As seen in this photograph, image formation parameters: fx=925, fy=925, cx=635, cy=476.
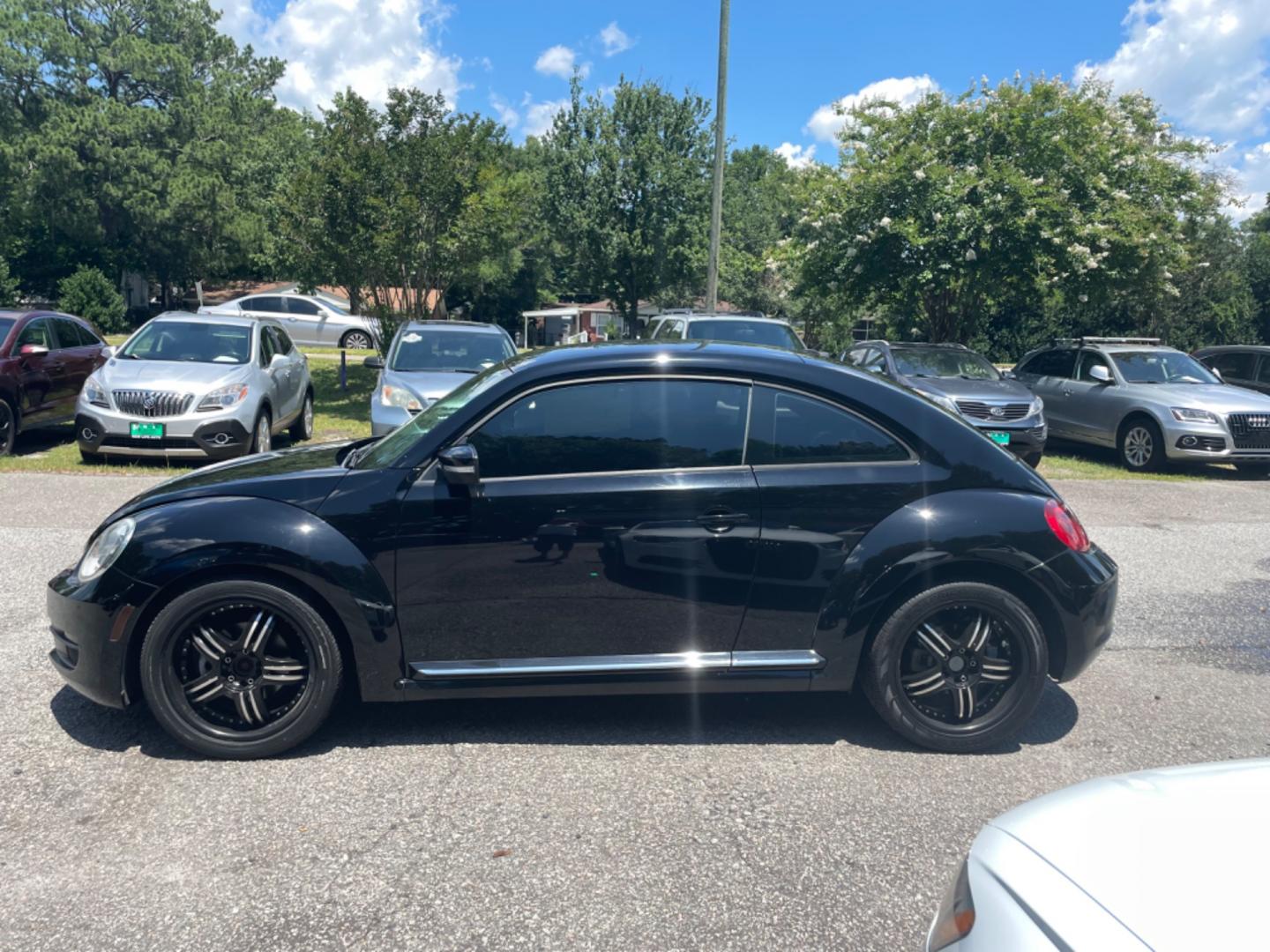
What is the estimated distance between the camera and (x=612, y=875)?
3.01m

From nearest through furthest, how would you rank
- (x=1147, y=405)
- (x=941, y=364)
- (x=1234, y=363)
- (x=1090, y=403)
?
1. (x=1147, y=405)
2. (x=941, y=364)
3. (x=1090, y=403)
4. (x=1234, y=363)

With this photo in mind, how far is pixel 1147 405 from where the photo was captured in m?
12.5

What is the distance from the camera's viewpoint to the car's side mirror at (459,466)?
11.9 feet

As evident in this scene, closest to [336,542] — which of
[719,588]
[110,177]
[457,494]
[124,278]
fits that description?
[457,494]

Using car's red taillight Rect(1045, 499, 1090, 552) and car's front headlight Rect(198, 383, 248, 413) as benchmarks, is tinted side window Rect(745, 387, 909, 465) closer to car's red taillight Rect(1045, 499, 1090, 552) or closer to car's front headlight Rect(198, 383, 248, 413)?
car's red taillight Rect(1045, 499, 1090, 552)

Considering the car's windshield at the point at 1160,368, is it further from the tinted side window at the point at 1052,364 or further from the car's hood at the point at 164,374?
the car's hood at the point at 164,374

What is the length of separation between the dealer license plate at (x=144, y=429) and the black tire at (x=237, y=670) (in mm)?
6770

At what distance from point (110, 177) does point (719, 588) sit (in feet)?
133

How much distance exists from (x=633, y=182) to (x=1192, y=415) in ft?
72.4

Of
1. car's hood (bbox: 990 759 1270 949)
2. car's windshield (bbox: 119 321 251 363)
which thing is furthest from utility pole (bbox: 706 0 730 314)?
car's hood (bbox: 990 759 1270 949)

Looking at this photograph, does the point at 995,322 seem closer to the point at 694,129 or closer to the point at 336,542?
the point at 694,129

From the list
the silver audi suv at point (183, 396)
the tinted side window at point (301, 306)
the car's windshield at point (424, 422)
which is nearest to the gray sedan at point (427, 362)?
the silver audi suv at point (183, 396)

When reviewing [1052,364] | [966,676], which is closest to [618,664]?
[966,676]

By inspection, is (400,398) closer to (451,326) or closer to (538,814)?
(451,326)
